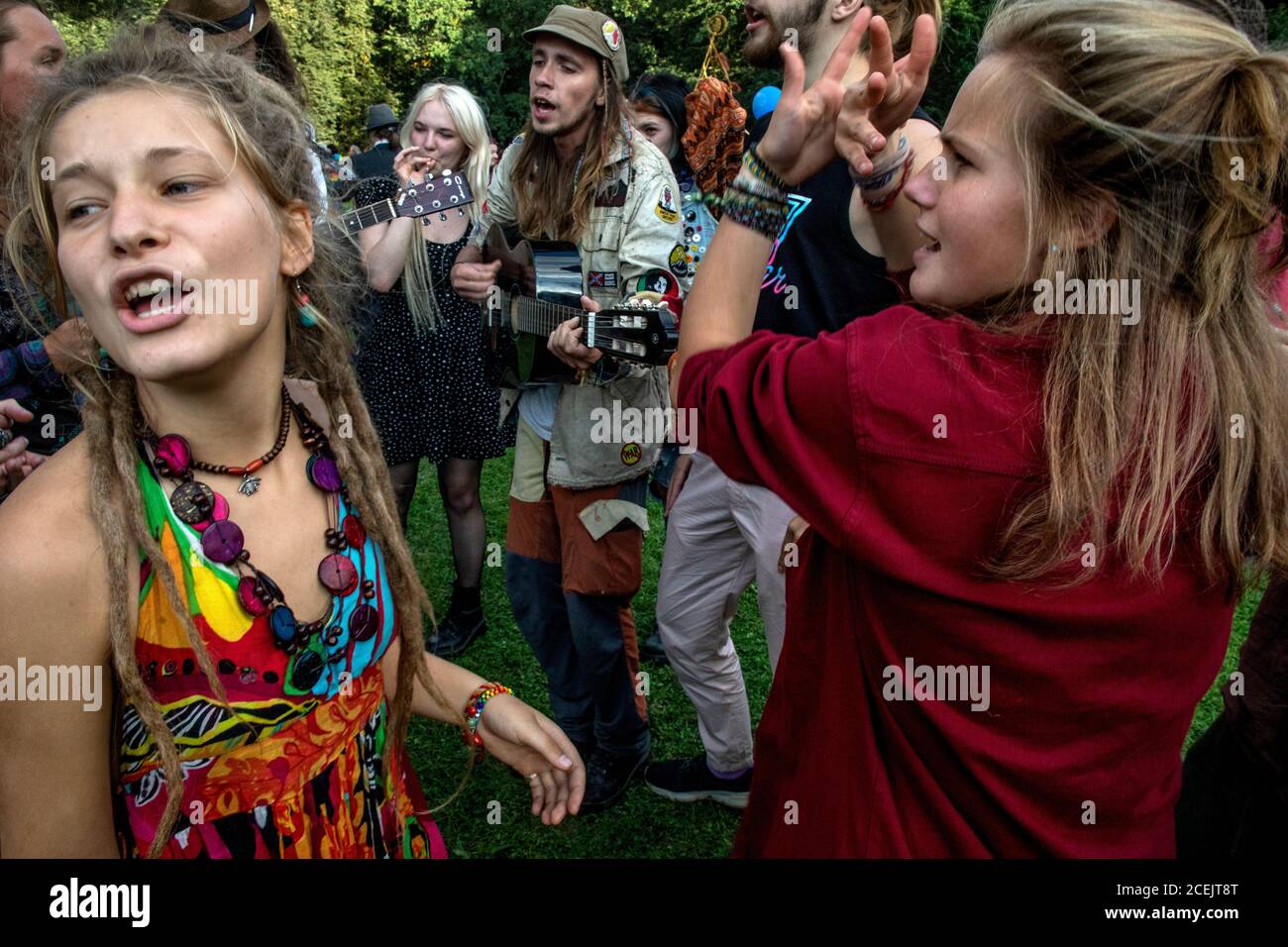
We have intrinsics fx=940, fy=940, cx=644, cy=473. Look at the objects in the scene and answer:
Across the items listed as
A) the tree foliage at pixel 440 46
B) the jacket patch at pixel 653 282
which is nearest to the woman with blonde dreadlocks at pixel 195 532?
the jacket patch at pixel 653 282

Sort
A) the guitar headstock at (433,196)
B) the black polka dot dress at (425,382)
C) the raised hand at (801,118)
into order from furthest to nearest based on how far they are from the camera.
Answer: the black polka dot dress at (425,382) < the guitar headstock at (433,196) < the raised hand at (801,118)

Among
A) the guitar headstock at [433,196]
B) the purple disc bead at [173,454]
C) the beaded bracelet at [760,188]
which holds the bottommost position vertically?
the purple disc bead at [173,454]

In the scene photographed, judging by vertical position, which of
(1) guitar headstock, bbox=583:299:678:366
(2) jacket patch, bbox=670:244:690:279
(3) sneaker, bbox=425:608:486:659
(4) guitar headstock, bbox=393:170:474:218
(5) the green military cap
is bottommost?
(3) sneaker, bbox=425:608:486:659

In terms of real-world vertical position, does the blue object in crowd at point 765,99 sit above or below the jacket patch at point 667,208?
above

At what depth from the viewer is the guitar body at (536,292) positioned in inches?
136

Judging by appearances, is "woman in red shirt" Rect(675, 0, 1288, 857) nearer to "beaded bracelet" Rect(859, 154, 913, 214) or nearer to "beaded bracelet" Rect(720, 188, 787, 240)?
"beaded bracelet" Rect(720, 188, 787, 240)

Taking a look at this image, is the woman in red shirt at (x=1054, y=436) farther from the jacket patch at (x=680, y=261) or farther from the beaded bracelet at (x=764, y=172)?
the jacket patch at (x=680, y=261)

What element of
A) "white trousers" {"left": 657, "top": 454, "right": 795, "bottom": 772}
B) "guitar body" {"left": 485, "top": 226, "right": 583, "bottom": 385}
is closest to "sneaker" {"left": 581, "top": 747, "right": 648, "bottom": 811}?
"white trousers" {"left": 657, "top": 454, "right": 795, "bottom": 772}

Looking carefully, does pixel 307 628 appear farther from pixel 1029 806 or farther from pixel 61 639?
pixel 1029 806

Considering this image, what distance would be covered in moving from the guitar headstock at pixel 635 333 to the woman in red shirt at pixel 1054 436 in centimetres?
167

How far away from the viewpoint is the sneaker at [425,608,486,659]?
4.51m

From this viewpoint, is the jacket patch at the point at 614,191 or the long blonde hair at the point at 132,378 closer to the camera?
the long blonde hair at the point at 132,378

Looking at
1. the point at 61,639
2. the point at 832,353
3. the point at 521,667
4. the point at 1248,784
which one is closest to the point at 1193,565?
the point at 832,353

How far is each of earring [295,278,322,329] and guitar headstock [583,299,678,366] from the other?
148 centimetres
